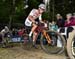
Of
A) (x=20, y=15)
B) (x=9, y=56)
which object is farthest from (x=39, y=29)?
(x=20, y=15)

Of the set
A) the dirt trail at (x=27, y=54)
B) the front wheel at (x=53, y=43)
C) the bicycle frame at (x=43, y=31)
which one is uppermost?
the bicycle frame at (x=43, y=31)

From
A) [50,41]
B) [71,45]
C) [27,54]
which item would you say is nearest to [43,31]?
[50,41]

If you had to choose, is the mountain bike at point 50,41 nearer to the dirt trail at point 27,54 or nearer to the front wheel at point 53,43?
the front wheel at point 53,43

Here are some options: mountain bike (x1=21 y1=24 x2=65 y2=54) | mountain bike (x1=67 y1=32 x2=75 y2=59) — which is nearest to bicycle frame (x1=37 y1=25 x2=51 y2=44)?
mountain bike (x1=21 y1=24 x2=65 y2=54)

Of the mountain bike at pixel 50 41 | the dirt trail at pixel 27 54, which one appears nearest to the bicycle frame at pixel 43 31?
the mountain bike at pixel 50 41

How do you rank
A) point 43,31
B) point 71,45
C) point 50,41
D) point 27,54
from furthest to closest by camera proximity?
1. point 43,31
2. point 50,41
3. point 27,54
4. point 71,45

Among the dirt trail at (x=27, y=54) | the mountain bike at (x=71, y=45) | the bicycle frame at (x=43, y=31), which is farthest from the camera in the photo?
the bicycle frame at (x=43, y=31)

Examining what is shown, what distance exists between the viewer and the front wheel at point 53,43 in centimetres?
901

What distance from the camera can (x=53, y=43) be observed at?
9.28 meters

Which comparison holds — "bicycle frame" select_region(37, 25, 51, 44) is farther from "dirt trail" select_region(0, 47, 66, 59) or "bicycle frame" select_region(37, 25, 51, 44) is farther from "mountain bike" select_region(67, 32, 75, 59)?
"mountain bike" select_region(67, 32, 75, 59)

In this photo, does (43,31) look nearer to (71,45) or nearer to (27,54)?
(27,54)

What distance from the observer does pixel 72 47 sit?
278 inches

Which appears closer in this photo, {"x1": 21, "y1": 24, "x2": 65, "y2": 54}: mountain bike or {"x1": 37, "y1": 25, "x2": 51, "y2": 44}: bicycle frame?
{"x1": 21, "y1": 24, "x2": 65, "y2": 54}: mountain bike

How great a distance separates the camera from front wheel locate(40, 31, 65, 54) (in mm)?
9008
